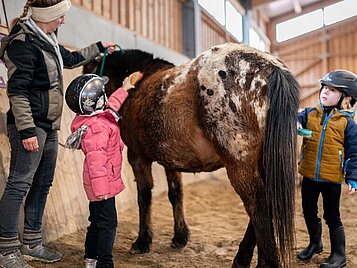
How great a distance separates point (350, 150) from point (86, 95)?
6.10ft

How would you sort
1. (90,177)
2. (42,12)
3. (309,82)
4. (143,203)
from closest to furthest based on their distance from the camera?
(90,177)
(42,12)
(143,203)
(309,82)

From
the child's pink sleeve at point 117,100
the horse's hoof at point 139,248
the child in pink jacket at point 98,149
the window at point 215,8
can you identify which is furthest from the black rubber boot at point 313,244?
the window at point 215,8

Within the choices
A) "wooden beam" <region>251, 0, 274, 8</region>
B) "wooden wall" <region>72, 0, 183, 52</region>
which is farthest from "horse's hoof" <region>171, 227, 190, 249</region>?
"wooden beam" <region>251, 0, 274, 8</region>

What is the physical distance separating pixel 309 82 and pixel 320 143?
16677 mm

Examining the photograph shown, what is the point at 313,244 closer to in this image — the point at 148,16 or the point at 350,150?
the point at 350,150

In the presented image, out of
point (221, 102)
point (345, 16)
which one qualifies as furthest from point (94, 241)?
point (345, 16)

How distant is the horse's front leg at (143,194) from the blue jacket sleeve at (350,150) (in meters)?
1.58

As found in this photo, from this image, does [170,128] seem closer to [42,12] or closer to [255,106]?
[255,106]

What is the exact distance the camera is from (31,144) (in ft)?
8.74

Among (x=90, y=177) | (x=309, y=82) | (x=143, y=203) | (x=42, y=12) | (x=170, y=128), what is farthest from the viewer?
(x=309, y=82)

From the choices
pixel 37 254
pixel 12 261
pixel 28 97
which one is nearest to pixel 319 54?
pixel 37 254

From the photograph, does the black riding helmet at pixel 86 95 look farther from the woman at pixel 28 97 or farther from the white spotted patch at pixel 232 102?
the white spotted patch at pixel 232 102

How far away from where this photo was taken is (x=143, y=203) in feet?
12.2

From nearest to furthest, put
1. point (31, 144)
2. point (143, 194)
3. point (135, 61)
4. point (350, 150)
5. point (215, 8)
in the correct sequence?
point (31, 144) < point (350, 150) < point (143, 194) < point (135, 61) < point (215, 8)
